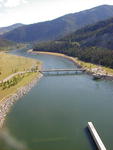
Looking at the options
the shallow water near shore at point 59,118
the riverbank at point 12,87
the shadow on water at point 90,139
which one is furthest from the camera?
the riverbank at point 12,87

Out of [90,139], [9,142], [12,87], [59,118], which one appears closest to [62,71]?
[12,87]

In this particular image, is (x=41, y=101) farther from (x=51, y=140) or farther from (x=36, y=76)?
(x=36, y=76)

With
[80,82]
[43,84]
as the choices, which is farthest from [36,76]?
[80,82]

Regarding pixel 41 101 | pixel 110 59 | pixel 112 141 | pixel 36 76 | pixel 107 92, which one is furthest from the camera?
pixel 110 59

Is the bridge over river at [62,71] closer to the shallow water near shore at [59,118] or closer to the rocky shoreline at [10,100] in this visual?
the rocky shoreline at [10,100]

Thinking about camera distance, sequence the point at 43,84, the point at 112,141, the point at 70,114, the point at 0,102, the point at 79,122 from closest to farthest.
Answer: the point at 112,141 → the point at 79,122 → the point at 70,114 → the point at 0,102 → the point at 43,84

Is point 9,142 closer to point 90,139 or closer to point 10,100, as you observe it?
point 90,139

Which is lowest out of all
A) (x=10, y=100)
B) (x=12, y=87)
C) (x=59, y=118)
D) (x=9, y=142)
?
(x=9, y=142)

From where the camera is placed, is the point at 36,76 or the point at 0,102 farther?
the point at 36,76

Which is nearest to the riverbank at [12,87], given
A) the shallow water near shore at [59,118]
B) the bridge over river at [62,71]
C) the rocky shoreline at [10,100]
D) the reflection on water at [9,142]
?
the rocky shoreline at [10,100]
